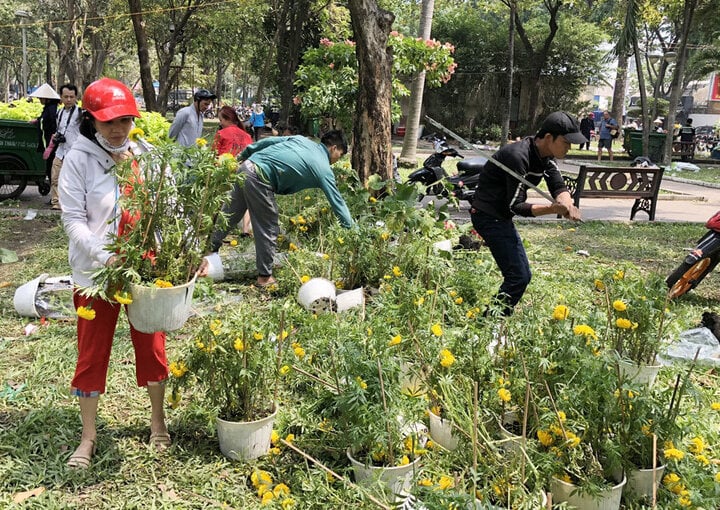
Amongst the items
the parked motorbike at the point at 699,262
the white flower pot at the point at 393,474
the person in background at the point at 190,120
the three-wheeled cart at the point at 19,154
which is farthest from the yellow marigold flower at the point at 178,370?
the three-wheeled cart at the point at 19,154

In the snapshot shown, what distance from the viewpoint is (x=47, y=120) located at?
30.0ft

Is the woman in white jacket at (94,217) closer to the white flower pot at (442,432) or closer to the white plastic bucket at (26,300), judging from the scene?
the white flower pot at (442,432)

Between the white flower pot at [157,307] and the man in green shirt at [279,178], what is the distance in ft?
9.40

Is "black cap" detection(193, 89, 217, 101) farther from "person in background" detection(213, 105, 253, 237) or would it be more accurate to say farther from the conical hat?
the conical hat

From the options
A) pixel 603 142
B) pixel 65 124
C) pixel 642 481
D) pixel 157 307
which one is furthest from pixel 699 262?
pixel 603 142

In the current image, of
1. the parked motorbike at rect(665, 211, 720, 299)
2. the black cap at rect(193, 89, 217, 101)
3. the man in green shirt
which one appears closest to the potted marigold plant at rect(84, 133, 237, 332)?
Answer: the man in green shirt

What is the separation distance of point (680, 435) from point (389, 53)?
5969 millimetres

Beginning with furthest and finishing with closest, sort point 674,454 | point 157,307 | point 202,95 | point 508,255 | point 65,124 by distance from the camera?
point 65,124 < point 202,95 < point 508,255 < point 157,307 < point 674,454

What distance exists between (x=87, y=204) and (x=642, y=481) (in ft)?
8.69

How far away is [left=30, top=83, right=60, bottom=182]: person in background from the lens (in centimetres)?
905

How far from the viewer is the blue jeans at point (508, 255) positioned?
437 centimetres

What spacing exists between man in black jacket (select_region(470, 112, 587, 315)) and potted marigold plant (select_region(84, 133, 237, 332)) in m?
2.02

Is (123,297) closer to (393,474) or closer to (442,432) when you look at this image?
(393,474)

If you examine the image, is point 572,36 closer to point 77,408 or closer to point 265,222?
point 265,222
